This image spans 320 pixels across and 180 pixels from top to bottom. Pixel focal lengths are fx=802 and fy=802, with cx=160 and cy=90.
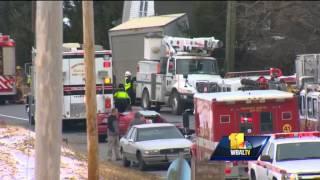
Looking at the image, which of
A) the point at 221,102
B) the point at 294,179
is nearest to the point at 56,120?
the point at 294,179

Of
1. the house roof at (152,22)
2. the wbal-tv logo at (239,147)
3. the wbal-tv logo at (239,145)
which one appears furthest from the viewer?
the house roof at (152,22)

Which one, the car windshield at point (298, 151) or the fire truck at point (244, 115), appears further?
the fire truck at point (244, 115)

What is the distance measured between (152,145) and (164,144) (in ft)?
1.07

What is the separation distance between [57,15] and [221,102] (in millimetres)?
9945

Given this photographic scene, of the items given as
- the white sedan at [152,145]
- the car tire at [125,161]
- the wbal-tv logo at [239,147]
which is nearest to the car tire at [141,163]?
the white sedan at [152,145]

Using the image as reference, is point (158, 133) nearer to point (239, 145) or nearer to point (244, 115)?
point (244, 115)

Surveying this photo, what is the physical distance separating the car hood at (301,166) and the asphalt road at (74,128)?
5820 mm

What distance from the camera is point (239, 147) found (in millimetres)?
17031

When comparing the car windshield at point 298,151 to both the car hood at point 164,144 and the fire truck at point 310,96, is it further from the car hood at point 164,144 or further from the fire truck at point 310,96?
the car hood at point 164,144

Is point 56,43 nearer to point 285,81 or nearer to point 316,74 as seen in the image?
point 316,74

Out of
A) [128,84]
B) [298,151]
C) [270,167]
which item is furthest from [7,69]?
[270,167]

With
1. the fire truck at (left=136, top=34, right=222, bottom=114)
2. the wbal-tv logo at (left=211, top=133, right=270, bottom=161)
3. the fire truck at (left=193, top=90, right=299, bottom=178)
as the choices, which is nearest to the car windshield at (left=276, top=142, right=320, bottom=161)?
the wbal-tv logo at (left=211, top=133, right=270, bottom=161)

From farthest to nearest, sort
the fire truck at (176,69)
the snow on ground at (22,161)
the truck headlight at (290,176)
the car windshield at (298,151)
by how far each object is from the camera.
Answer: the fire truck at (176,69) < the car windshield at (298,151) < the snow on ground at (22,161) < the truck headlight at (290,176)

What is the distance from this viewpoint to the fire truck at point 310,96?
21.0m
